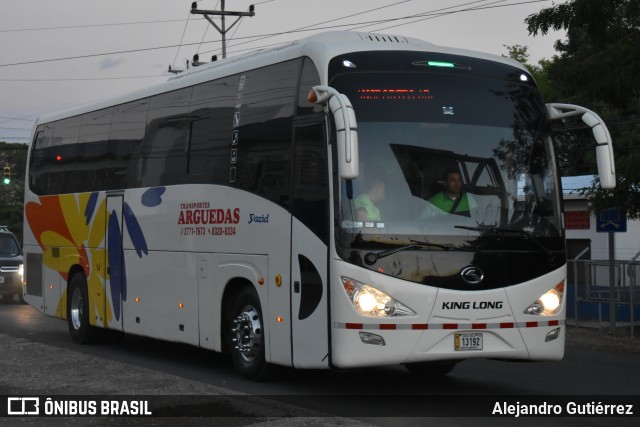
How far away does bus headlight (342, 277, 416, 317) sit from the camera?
33.9 ft

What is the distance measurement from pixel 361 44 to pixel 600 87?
27.6ft

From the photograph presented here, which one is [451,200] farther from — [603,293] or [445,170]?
[603,293]

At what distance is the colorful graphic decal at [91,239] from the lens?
15555 mm

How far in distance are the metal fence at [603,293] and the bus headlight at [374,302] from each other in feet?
37.7

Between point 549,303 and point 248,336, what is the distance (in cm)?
332

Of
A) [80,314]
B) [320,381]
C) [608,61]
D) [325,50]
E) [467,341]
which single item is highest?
[608,61]

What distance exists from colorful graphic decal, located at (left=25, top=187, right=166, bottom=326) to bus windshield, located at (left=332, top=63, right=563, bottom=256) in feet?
15.0

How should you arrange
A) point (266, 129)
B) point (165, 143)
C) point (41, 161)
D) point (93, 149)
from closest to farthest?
point (266, 129) → point (165, 143) → point (93, 149) → point (41, 161)

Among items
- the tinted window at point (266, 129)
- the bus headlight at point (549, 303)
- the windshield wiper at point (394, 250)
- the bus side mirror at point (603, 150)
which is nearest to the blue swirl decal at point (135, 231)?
the tinted window at point (266, 129)

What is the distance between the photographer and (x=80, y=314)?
17469 millimetres

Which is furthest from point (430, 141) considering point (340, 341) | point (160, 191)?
point (160, 191)

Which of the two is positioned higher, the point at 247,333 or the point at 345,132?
the point at 345,132

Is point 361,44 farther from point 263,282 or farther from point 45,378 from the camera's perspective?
point 45,378

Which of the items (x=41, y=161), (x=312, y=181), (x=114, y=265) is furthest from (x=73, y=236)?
(x=312, y=181)
